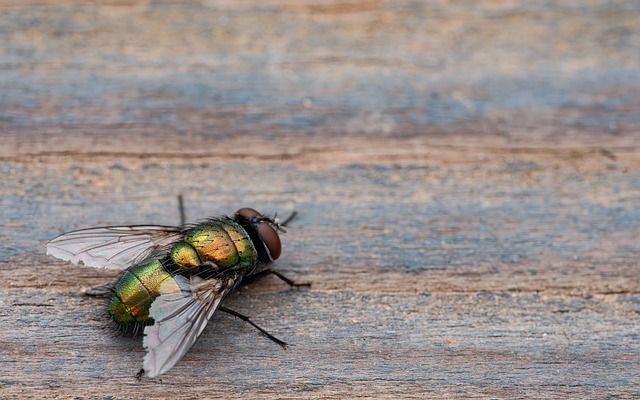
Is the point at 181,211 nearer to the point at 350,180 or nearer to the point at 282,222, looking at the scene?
the point at 282,222

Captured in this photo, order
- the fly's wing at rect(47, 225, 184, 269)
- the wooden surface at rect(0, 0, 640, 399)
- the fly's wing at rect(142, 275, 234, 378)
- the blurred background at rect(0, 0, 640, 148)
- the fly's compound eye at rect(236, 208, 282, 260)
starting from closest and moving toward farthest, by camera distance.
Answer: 1. the fly's wing at rect(142, 275, 234, 378)
2. the wooden surface at rect(0, 0, 640, 399)
3. the fly's wing at rect(47, 225, 184, 269)
4. the fly's compound eye at rect(236, 208, 282, 260)
5. the blurred background at rect(0, 0, 640, 148)

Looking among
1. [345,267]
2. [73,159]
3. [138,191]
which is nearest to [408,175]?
[345,267]

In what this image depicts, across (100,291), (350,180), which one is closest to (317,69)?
(350,180)

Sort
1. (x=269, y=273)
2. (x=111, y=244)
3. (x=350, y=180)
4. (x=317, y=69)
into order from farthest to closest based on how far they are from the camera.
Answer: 1. (x=317, y=69)
2. (x=350, y=180)
3. (x=269, y=273)
4. (x=111, y=244)

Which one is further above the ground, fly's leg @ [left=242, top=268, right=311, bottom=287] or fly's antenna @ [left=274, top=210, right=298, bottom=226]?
fly's antenna @ [left=274, top=210, right=298, bottom=226]

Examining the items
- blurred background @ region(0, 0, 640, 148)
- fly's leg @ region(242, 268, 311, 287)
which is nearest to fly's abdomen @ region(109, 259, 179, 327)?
fly's leg @ region(242, 268, 311, 287)

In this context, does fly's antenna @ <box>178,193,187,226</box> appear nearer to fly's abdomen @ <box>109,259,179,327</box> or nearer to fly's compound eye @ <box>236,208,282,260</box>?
fly's compound eye @ <box>236,208,282,260</box>

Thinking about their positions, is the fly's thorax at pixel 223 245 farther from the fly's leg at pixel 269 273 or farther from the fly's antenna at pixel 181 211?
the fly's antenna at pixel 181 211

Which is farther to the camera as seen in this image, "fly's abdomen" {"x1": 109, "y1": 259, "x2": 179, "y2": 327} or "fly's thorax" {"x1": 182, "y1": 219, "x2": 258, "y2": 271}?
"fly's thorax" {"x1": 182, "y1": 219, "x2": 258, "y2": 271}
